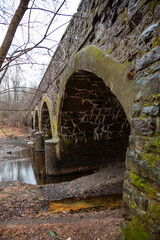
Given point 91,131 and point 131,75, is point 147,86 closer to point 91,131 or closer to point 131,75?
point 131,75

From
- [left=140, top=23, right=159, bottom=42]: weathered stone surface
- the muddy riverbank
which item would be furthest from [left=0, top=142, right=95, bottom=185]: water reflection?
[left=140, top=23, right=159, bottom=42]: weathered stone surface

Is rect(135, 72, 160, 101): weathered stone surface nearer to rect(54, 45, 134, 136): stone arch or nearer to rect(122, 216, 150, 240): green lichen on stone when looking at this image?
rect(54, 45, 134, 136): stone arch

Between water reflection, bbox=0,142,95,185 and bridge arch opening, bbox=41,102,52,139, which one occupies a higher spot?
bridge arch opening, bbox=41,102,52,139

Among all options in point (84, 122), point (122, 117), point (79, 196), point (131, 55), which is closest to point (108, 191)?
point (79, 196)

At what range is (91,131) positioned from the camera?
6.04 metres

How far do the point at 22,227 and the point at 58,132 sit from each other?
158 inches

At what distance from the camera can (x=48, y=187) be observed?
179 inches

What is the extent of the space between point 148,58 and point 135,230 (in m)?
1.33

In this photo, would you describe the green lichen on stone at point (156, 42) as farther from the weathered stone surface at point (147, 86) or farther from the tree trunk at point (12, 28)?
the tree trunk at point (12, 28)

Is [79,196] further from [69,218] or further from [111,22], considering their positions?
[111,22]

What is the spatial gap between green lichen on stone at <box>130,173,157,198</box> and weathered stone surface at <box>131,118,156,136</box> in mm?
367

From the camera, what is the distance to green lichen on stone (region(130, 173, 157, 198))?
1.22 meters

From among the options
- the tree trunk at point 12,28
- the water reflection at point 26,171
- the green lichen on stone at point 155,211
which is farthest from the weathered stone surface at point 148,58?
the water reflection at point 26,171

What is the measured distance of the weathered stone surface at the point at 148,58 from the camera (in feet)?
4.12
